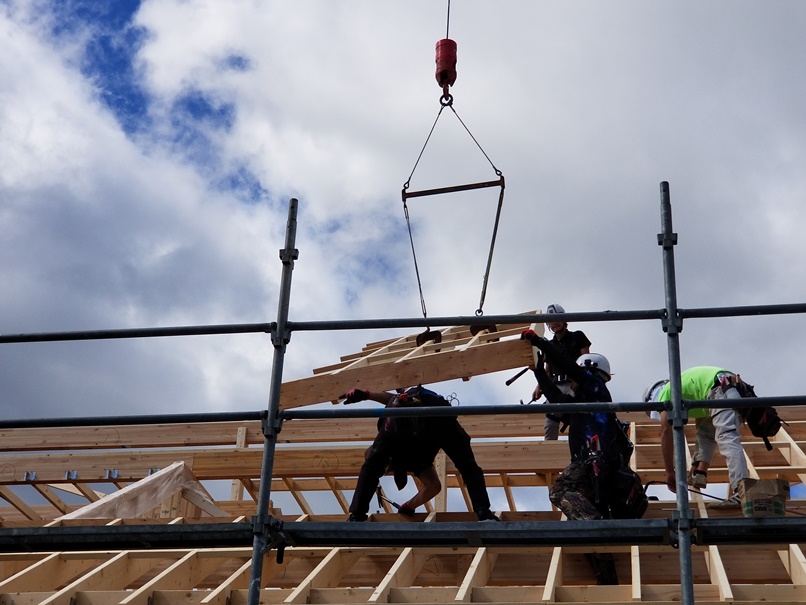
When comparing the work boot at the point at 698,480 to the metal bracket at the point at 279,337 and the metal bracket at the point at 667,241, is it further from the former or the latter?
the metal bracket at the point at 279,337

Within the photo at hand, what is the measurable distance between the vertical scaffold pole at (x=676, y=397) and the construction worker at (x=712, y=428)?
217cm

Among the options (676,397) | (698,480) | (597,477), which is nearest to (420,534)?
(676,397)

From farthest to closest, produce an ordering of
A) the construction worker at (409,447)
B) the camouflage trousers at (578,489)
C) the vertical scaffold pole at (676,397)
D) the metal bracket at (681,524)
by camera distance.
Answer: the construction worker at (409,447) → the camouflage trousers at (578,489) → the metal bracket at (681,524) → the vertical scaffold pole at (676,397)

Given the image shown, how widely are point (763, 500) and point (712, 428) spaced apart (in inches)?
123

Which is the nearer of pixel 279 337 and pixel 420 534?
pixel 420 534

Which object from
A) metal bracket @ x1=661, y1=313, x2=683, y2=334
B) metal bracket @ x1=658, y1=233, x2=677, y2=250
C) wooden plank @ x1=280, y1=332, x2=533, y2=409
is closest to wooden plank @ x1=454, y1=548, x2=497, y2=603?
metal bracket @ x1=661, y1=313, x2=683, y2=334

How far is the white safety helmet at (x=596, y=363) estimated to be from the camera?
8.55 metres

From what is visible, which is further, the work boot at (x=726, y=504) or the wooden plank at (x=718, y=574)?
the work boot at (x=726, y=504)

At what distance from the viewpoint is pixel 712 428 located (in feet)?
28.5

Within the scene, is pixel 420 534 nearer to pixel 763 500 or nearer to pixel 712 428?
pixel 763 500

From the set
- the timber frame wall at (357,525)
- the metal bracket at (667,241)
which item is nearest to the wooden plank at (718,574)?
the timber frame wall at (357,525)

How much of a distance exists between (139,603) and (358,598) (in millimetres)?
1287

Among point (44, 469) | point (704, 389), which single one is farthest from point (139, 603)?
point (44, 469)

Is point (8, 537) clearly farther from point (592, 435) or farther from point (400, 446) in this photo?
point (592, 435)
